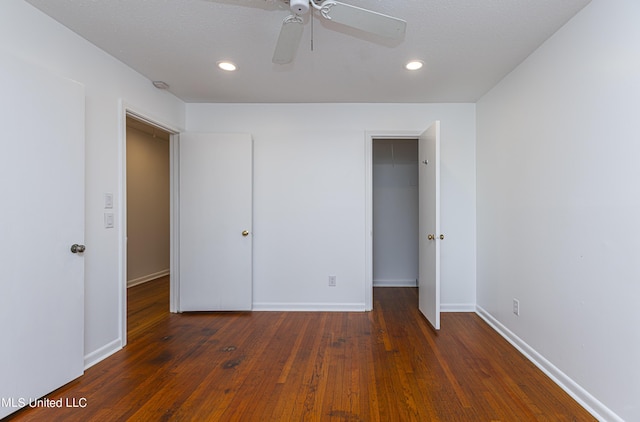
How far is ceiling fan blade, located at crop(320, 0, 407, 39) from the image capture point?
140cm

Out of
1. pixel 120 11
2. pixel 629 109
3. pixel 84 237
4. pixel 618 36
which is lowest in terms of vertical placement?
pixel 84 237

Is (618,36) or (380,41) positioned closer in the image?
(618,36)

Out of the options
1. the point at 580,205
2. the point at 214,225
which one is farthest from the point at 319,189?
the point at 580,205

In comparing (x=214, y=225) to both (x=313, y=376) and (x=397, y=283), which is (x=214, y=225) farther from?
(x=397, y=283)

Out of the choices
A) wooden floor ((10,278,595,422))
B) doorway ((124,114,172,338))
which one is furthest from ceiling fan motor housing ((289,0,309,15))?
doorway ((124,114,172,338))

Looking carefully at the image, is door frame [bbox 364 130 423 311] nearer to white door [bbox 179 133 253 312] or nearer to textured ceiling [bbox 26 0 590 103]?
textured ceiling [bbox 26 0 590 103]

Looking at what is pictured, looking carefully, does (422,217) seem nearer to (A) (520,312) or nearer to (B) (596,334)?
(A) (520,312)

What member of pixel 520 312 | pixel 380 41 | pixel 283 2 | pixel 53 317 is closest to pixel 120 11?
pixel 283 2

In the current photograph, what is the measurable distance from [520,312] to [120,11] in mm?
3523

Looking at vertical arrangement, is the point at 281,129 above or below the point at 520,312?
above

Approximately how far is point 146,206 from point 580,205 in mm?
5290

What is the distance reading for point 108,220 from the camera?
2.32 m

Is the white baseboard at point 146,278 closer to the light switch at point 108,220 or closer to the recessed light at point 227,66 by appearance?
the light switch at point 108,220

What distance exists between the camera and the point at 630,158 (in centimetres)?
149
